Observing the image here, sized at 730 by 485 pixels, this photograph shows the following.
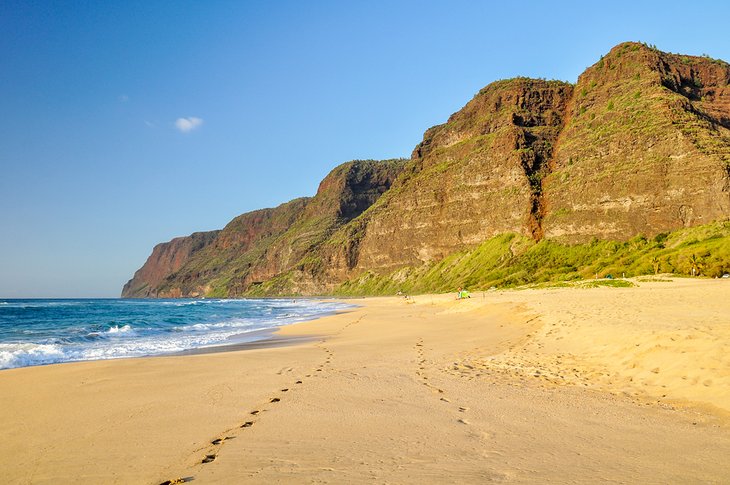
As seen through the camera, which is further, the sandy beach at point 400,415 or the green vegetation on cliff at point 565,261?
the green vegetation on cliff at point 565,261

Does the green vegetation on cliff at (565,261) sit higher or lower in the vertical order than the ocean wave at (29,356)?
higher

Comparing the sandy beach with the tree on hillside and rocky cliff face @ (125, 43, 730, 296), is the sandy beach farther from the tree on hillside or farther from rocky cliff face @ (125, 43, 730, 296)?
rocky cliff face @ (125, 43, 730, 296)

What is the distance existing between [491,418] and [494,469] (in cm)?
208

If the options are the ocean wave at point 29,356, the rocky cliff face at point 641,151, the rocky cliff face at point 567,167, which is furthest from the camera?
the rocky cliff face at point 567,167

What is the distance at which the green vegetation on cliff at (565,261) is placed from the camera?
126 feet

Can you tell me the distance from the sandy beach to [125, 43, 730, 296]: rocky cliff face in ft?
179

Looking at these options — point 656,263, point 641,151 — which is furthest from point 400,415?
point 641,151

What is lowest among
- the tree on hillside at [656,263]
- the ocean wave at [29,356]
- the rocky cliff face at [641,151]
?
the ocean wave at [29,356]

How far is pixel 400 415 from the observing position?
6.66 metres

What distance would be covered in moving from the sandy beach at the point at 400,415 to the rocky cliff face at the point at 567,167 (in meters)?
54.4

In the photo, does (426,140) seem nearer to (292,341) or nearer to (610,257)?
(610,257)

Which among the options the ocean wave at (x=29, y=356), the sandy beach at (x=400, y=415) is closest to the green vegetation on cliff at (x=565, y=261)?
the sandy beach at (x=400, y=415)

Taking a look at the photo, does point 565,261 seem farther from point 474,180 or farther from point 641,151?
point 474,180

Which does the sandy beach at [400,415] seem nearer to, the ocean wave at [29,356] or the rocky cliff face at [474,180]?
the ocean wave at [29,356]
